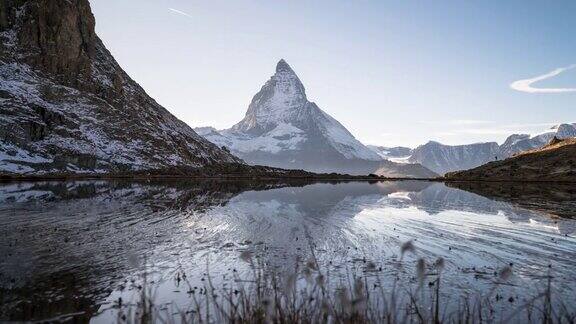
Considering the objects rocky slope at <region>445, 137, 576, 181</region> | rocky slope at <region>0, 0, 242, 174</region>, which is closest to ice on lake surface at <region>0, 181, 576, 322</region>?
rocky slope at <region>0, 0, 242, 174</region>

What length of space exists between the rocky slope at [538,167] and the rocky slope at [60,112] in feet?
378

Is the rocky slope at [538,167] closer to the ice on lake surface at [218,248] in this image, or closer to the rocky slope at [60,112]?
the ice on lake surface at [218,248]

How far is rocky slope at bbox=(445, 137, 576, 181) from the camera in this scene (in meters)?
133

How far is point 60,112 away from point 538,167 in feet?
550

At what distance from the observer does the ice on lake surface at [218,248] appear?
15641mm

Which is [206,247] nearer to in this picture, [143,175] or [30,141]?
[143,175]

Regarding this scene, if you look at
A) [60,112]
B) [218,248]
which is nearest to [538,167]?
[218,248]

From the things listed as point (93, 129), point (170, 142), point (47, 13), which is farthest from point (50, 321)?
point (47, 13)

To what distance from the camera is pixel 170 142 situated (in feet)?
627

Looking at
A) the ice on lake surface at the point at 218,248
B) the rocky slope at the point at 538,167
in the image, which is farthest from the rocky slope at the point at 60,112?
the rocky slope at the point at 538,167

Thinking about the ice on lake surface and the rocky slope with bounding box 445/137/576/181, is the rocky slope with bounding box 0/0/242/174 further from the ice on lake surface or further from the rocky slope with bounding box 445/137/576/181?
the rocky slope with bounding box 445/137/576/181

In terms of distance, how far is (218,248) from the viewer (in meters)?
24.0

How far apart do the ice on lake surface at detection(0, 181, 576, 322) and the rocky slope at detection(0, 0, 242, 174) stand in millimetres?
96712

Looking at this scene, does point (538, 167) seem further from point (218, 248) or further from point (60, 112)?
point (60, 112)
